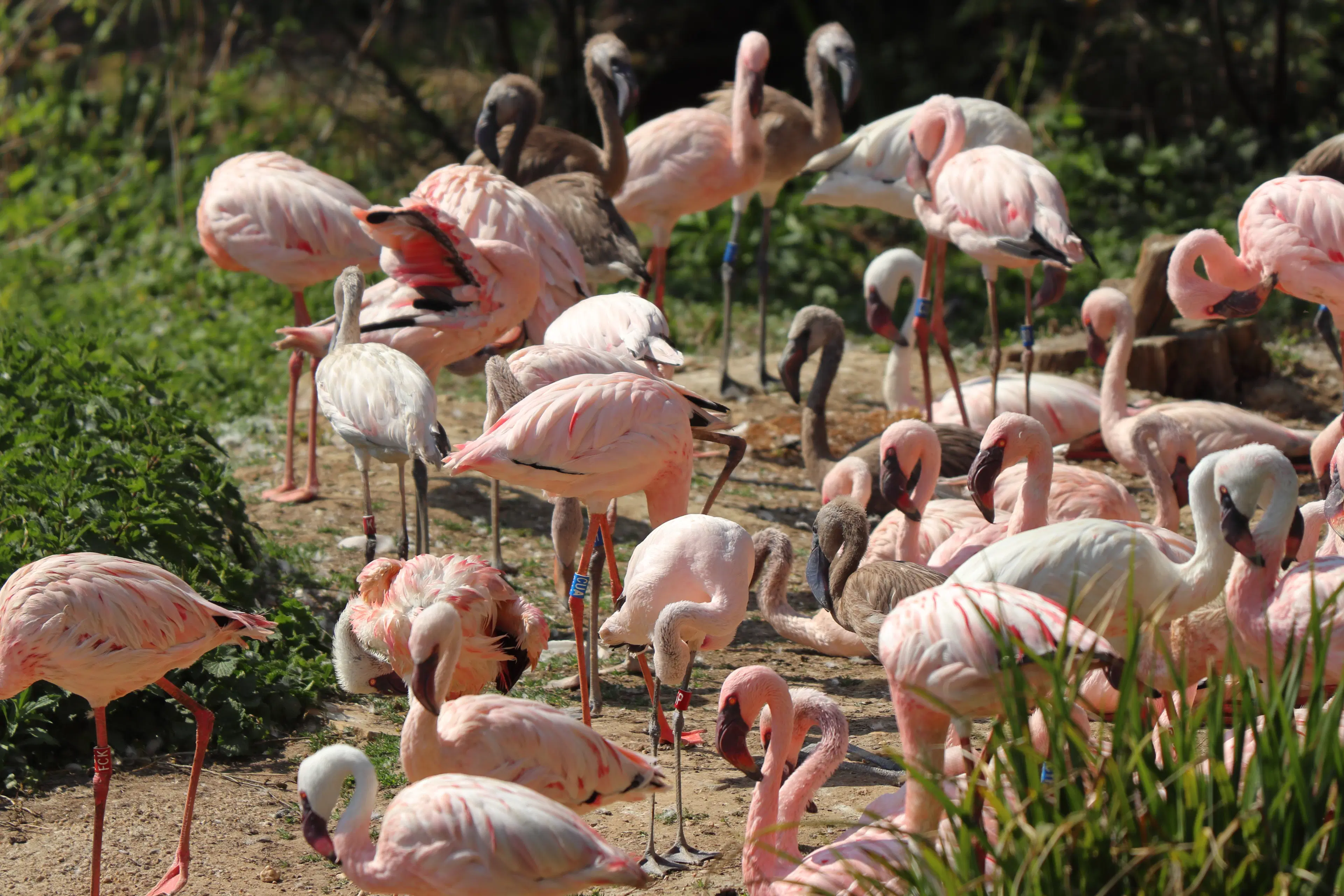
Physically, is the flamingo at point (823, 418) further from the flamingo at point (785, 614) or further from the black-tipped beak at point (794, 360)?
the flamingo at point (785, 614)

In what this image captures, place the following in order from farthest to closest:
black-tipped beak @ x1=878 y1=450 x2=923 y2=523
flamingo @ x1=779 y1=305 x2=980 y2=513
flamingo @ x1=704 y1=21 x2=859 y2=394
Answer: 1. flamingo @ x1=704 y1=21 x2=859 y2=394
2. flamingo @ x1=779 y1=305 x2=980 y2=513
3. black-tipped beak @ x1=878 y1=450 x2=923 y2=523

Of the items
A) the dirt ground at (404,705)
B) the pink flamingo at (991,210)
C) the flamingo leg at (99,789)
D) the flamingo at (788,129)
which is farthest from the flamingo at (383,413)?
the flamingo at (788,129)

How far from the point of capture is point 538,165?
8094 millimetres

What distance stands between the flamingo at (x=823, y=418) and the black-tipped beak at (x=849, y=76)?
2.09 metres

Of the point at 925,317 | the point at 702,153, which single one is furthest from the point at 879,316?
the point at 702,153

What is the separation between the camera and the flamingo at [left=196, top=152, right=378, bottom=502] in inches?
265

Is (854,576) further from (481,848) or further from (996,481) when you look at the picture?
(481,848)

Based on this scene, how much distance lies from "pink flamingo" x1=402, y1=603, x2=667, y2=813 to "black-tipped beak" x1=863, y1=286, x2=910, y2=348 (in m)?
4.54

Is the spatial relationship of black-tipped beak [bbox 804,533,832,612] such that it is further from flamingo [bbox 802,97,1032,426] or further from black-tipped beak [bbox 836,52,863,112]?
black-tipped beak [bbox 836,52,863,112]

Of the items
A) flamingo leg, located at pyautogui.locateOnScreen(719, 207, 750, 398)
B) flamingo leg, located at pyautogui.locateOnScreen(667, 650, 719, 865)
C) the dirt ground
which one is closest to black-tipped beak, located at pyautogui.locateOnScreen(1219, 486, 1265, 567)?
the dirt ground

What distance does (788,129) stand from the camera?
8.84 metres

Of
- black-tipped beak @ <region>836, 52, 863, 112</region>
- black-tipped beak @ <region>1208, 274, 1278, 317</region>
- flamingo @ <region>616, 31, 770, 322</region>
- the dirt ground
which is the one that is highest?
black-tipped beak @ <region>836, 52, 863, 112</region>

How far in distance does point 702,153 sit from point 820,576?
12.4 feet

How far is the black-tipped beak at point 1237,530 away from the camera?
3730 millimetres
